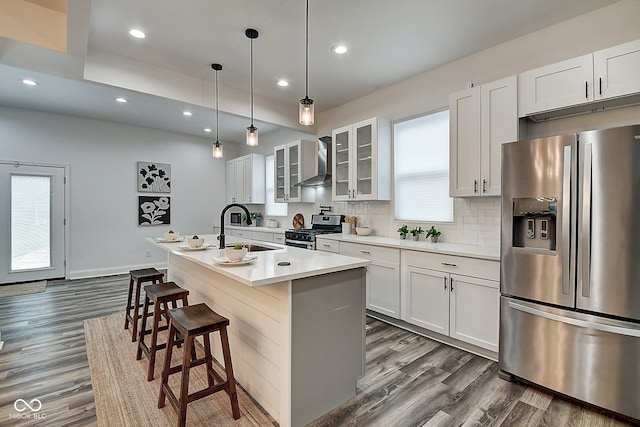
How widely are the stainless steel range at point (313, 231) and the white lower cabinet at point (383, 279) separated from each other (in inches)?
34.5

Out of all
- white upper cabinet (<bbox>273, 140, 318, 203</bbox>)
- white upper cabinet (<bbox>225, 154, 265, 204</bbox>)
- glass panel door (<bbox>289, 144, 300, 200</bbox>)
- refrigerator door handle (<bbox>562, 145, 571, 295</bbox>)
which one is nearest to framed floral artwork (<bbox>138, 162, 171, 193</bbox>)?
white upper cabinet (<bbox>225, 154, 265, 204</bbox>)

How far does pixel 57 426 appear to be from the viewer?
72.2 inches

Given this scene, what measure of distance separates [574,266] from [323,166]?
3449mm

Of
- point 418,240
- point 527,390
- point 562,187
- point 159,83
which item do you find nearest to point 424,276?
point 418,240

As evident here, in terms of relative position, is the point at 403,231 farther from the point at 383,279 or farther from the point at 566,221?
the point at 566,221

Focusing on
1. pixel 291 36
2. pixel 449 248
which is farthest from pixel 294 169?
pixel 449 248

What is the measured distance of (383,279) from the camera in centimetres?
341

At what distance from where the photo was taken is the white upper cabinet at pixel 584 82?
6.98 ft

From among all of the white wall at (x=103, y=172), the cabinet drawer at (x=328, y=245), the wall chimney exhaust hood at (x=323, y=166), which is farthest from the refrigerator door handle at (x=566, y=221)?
the white wall at (x=103, y=172)

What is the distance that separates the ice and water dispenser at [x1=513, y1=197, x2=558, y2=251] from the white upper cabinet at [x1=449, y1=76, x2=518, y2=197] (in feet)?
1.87

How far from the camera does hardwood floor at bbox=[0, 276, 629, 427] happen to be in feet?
6.24

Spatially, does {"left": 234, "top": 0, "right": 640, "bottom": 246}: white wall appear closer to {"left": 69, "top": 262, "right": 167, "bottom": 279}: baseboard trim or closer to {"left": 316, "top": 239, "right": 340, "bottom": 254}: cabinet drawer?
{"left": 316, "top": 239, "right": 340, "bottom": 254}: cabinet drawer

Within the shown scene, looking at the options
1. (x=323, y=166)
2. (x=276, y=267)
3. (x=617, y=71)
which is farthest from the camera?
(x=323, y=166)

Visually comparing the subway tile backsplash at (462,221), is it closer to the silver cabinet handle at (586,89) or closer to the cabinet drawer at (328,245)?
the cabinet drawer at (328,245)
